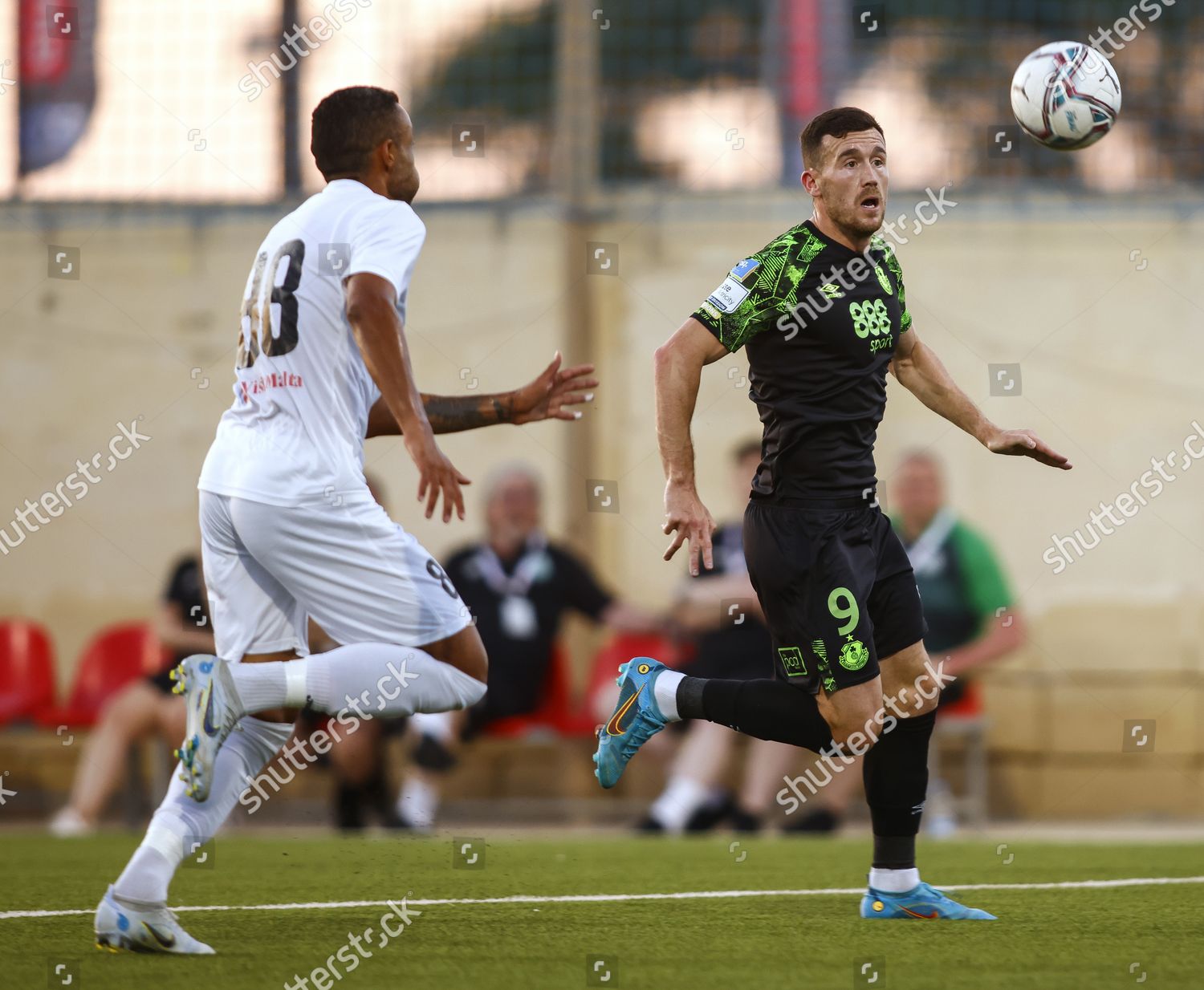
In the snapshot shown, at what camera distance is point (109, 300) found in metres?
12.0

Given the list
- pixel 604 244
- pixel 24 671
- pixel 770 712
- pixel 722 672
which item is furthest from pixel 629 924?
pixel 604 244

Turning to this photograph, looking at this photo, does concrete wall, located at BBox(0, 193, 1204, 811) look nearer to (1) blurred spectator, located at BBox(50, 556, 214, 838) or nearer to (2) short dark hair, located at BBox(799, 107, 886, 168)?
(1) blurred spectator, located at BBox(50, 556, 214, 838)

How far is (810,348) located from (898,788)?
49.2 inches

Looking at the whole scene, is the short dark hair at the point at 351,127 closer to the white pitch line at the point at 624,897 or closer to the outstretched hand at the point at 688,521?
the outstretched hand at the point at 688,521

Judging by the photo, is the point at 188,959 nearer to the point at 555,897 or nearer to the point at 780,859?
the point at 555,897

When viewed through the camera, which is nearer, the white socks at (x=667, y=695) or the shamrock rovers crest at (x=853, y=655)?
the shamrock rovers crest at (x=853, y=655)

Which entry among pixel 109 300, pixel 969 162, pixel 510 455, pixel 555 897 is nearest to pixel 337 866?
pixel 555 897

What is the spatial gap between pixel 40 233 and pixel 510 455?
334cm

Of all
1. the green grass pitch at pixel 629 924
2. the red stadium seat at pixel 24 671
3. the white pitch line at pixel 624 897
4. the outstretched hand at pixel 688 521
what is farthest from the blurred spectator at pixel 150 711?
the outstretched hand at pixel 688 521

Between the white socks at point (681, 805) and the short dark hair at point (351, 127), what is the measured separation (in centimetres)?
523

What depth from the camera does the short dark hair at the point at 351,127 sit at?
16.1ft

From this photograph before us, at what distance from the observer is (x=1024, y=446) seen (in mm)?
5418

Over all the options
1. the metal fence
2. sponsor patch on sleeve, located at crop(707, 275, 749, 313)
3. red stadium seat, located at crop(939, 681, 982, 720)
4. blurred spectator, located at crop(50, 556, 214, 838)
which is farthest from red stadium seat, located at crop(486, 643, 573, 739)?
sponsor patch on sleeve, located at crop(707, 275, 749, 313)

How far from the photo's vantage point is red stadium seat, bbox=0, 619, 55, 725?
11.0m
